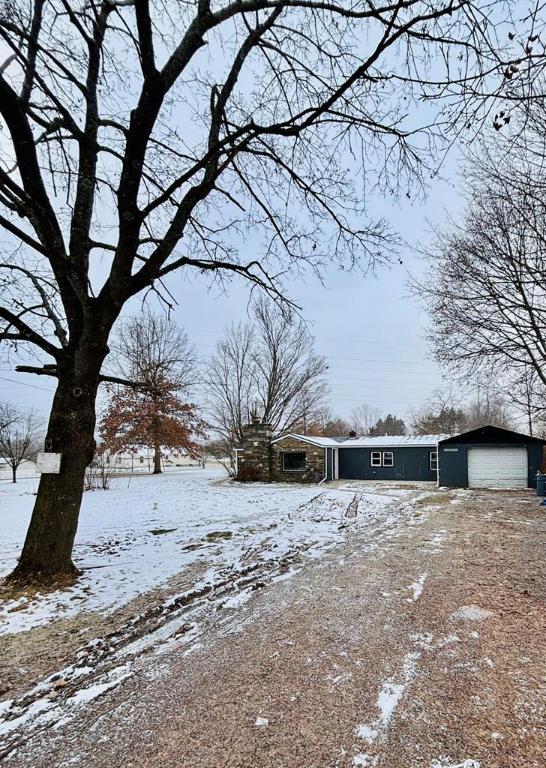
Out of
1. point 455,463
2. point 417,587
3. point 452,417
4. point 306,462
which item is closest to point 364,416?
point 452,417

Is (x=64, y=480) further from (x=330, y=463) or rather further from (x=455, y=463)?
(x=330, y=463)

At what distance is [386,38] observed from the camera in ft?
11.1

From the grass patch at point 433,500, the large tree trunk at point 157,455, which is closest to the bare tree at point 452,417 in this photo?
the grass patch at point 433,500

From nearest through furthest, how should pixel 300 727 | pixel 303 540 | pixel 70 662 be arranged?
pixel 300 727 → pixel 70 662 → pixel 303 540

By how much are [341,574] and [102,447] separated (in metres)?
20.7

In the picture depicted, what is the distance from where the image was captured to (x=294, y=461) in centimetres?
2117

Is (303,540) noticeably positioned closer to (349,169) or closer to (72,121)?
(349,169)

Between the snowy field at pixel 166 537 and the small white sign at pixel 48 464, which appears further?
the small white sign at pixel 48 464

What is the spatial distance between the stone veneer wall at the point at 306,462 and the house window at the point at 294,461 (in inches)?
6.5

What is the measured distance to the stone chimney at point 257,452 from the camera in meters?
21.0

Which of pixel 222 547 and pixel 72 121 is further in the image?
pixel 222 547

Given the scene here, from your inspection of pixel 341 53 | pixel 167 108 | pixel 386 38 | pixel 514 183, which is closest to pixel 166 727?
pixel 386 38

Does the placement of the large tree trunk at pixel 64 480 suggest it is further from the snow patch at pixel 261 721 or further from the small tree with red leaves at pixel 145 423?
the small tree with red leaves at pixel 145 423

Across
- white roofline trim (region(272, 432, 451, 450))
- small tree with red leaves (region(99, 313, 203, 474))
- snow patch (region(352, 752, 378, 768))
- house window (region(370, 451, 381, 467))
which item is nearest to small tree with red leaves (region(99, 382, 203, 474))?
small tree with red leaves (region(99, 313, 203, 474))
